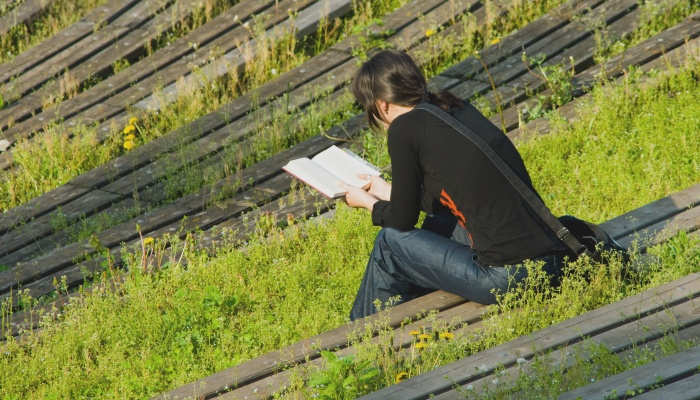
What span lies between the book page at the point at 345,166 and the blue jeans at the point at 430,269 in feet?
1.49

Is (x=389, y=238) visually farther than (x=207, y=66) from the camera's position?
No

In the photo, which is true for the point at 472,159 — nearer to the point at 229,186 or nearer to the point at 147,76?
the point at 229,186

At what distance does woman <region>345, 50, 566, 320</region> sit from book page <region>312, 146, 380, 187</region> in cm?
37

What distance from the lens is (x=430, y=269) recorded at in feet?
15.7

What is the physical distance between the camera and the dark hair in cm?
479

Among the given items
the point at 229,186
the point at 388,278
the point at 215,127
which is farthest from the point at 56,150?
the point at 388,278

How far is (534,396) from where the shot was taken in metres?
3.65

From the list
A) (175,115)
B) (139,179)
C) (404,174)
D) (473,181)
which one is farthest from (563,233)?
(175,115)

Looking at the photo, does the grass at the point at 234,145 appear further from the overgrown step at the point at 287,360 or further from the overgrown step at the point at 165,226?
the overgrown step at the point at 287,360

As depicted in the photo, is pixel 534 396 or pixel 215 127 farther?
pixel 215 127

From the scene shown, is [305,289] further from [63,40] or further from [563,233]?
[63,40]

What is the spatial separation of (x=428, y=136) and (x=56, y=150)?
445 cm

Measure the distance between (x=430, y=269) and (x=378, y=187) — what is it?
0.71 meters

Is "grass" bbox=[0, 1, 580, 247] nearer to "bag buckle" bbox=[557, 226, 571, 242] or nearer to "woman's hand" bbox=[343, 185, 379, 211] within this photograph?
"woman's hand" bbox=[343, 185, 379, 211]
